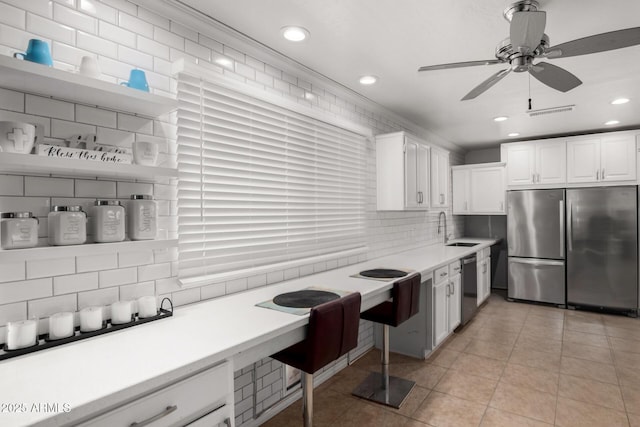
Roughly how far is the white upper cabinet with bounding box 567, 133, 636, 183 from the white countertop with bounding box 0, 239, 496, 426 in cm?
513

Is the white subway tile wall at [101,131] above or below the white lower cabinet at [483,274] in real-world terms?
above

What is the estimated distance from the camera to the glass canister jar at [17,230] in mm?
1241

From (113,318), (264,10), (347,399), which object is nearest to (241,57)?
(264,10)

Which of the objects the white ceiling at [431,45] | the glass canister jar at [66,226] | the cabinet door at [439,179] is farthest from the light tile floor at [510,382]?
the white ceiling at [431,45]

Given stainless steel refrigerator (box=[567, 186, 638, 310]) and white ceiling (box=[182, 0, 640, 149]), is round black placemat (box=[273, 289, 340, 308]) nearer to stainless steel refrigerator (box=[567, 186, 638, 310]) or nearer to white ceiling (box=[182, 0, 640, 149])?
white ceiling (box=[182, 0, 640, 149])

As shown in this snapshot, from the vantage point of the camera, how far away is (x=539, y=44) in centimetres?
186

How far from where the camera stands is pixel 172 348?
4.36ft

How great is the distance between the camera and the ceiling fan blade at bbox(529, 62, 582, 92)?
1.98m

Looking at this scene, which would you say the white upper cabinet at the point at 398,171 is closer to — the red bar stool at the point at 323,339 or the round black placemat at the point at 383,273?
the round black placemat at the point at 383,273

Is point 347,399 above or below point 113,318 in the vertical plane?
below

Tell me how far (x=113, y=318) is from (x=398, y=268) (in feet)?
7.47

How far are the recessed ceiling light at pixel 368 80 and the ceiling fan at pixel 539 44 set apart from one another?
957mm

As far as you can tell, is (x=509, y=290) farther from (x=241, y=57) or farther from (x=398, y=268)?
(x=241, y=57)

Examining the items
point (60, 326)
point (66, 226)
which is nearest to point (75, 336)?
point (60, 326)
